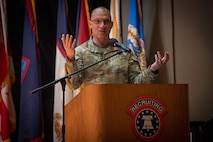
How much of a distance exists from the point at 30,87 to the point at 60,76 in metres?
0.32

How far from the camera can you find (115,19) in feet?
10.1

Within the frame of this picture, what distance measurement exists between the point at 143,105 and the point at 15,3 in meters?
2.31

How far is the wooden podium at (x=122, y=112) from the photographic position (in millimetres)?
1495

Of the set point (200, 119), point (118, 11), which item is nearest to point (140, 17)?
point (118, 11)

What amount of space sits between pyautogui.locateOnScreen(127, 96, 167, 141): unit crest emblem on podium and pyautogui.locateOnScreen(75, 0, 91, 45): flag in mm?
1549

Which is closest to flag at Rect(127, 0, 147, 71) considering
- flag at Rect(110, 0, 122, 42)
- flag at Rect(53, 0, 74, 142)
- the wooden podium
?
flag at Rect(110, 0, 122, 42)

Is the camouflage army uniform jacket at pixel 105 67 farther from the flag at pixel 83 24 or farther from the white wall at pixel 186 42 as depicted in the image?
the white wall at pixel 186 42

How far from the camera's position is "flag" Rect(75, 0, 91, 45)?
2.94 m

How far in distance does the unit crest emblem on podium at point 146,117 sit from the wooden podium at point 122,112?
0.06ft

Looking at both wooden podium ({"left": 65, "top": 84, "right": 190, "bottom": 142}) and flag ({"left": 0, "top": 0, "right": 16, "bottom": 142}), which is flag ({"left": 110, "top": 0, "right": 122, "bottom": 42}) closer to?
flag ({"left": 0, "top": 0, "right": 16, "bottom": 142})

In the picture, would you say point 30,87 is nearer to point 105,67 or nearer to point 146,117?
point 105,67

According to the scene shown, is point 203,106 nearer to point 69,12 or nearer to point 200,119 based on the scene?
point 200,119

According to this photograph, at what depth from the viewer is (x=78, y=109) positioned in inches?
63.5

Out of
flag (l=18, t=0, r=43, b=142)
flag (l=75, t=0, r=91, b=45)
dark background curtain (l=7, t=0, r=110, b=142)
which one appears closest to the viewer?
flag (l=18, t=0, r=43, b=142)
